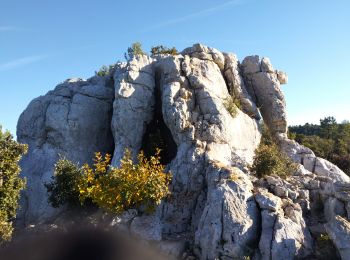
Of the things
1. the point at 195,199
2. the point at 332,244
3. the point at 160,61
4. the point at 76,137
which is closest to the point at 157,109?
the point at 160,61

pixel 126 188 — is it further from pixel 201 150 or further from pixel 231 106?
pixel 231 106

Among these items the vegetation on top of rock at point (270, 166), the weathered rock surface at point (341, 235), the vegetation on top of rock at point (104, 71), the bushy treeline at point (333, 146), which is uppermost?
the vegetation on top of rock at point (104, 71)

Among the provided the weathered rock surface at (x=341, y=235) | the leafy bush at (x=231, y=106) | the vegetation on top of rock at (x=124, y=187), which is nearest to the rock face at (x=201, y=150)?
the weathered rock surface at (x=341, y=235)

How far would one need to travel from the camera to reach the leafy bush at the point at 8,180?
71.6 feet

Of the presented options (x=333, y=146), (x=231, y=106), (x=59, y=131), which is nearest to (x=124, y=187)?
(x=59, y=131)

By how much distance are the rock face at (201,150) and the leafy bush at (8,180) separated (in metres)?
5.91

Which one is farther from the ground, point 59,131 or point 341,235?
point 59,131

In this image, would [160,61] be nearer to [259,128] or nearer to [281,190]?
[259,128]

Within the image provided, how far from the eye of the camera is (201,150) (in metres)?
26.1

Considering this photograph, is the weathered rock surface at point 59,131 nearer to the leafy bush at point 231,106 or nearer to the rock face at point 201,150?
the rock face at point 201,150

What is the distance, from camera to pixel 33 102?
115 ft

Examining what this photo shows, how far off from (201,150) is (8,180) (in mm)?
12312

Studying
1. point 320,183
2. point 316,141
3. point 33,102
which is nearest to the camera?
point 320,183

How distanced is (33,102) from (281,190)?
23757 mm
